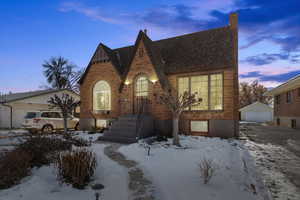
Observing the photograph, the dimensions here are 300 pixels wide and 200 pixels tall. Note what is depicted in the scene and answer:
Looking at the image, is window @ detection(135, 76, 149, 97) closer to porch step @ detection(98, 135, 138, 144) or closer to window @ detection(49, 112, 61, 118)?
porch step @ detection(98, 135, 138, 144)

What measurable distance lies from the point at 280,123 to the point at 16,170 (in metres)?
27.5

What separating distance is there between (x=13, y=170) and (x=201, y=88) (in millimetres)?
11079

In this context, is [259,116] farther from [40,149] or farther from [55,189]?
[55,189]

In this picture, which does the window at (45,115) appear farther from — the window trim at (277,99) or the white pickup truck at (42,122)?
the window trim at (277,99)

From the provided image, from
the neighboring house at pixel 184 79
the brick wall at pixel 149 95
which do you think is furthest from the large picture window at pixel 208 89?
the brick wall at pixel 149 95

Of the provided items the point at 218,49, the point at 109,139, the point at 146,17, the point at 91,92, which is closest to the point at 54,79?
the point at 91,92

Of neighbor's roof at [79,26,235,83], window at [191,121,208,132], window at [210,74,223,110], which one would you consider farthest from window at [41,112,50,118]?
window at [210,74,223,110]

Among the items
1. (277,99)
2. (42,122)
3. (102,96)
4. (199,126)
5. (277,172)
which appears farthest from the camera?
(277,99)

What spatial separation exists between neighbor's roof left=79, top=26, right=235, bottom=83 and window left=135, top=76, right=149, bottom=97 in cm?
143

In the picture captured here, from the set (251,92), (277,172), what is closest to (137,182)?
(277,172)

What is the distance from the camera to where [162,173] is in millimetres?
4594

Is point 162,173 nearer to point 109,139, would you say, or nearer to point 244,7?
point 109,139

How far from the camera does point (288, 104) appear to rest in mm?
19266

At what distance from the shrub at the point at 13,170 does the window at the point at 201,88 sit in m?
10.3
